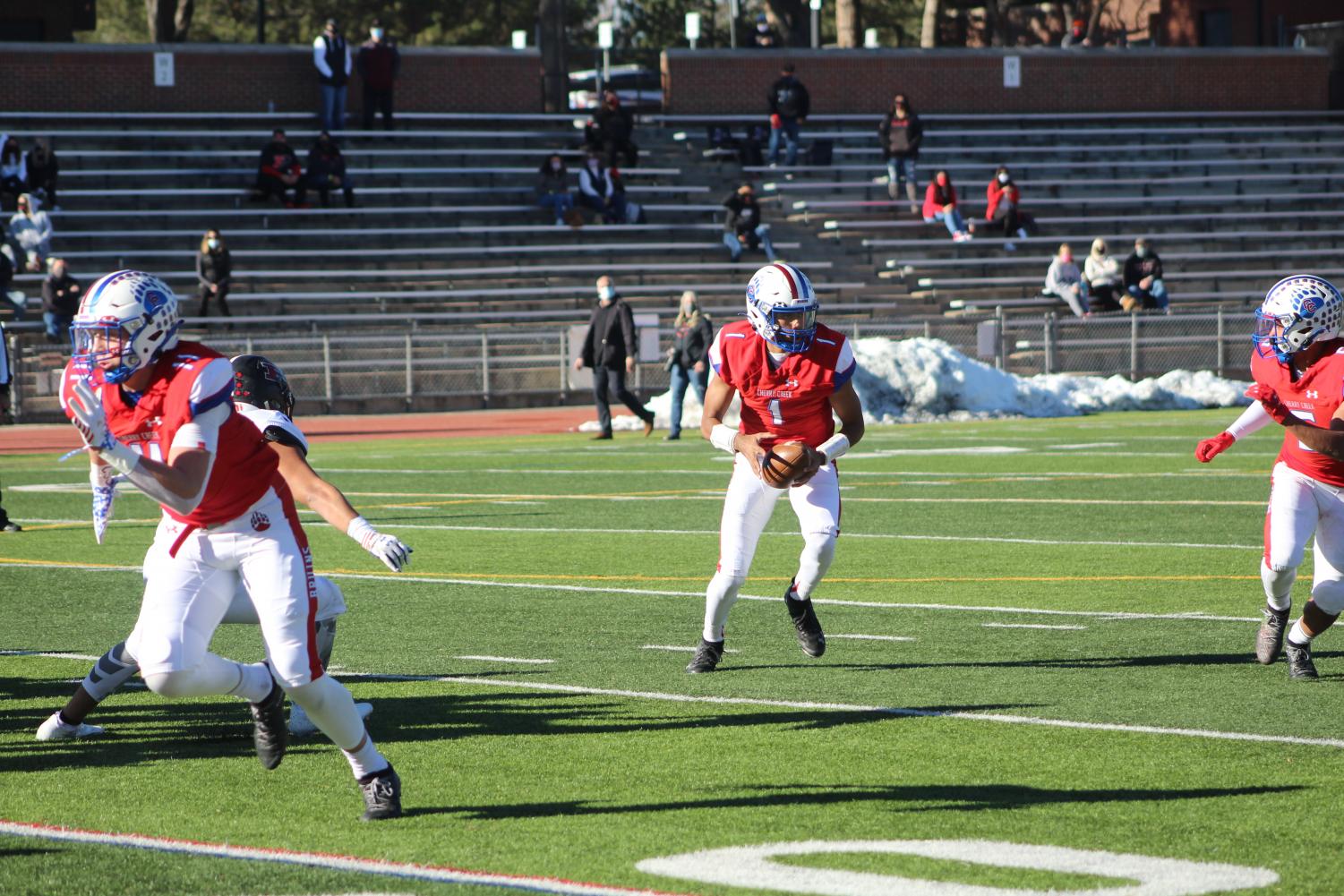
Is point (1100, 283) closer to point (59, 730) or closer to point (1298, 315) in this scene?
point (1298, 315)

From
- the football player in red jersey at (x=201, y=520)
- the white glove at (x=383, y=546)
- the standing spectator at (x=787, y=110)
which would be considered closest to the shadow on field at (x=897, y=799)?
the football player in red jersey at (x=201, y=520)

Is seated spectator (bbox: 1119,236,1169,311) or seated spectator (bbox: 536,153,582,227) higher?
seated spectator (bbox: 536,153,582,227)

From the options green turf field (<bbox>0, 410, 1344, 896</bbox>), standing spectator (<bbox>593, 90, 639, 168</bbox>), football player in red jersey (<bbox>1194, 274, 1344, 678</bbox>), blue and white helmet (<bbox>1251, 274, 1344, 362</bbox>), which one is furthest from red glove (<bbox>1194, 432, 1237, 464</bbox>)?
standing spectator (<bbox>593, 90, 639, 168</bbox>)

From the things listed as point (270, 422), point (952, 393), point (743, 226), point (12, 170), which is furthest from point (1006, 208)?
point (270, 422)

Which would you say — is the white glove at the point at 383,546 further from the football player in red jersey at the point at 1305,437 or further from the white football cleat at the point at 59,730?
the football player in red jersey at the point at 1305,437

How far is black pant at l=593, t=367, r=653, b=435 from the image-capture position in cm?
2328

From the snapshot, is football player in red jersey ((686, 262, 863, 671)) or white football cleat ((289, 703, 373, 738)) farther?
football player in red jersey ((686, 262, 863, 671))

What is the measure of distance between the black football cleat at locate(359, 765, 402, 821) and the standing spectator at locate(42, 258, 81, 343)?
74.5 ft

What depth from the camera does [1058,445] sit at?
21.9m

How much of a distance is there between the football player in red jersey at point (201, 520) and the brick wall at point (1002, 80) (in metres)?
36.0

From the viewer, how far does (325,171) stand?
34438mm

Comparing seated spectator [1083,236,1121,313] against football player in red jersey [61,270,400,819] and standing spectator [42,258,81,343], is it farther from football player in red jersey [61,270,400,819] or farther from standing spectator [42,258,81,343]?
football player in red jersey [61,270,400,819]

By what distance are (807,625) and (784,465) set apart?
0.95 m

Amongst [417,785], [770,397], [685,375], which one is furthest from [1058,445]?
[417,785]
